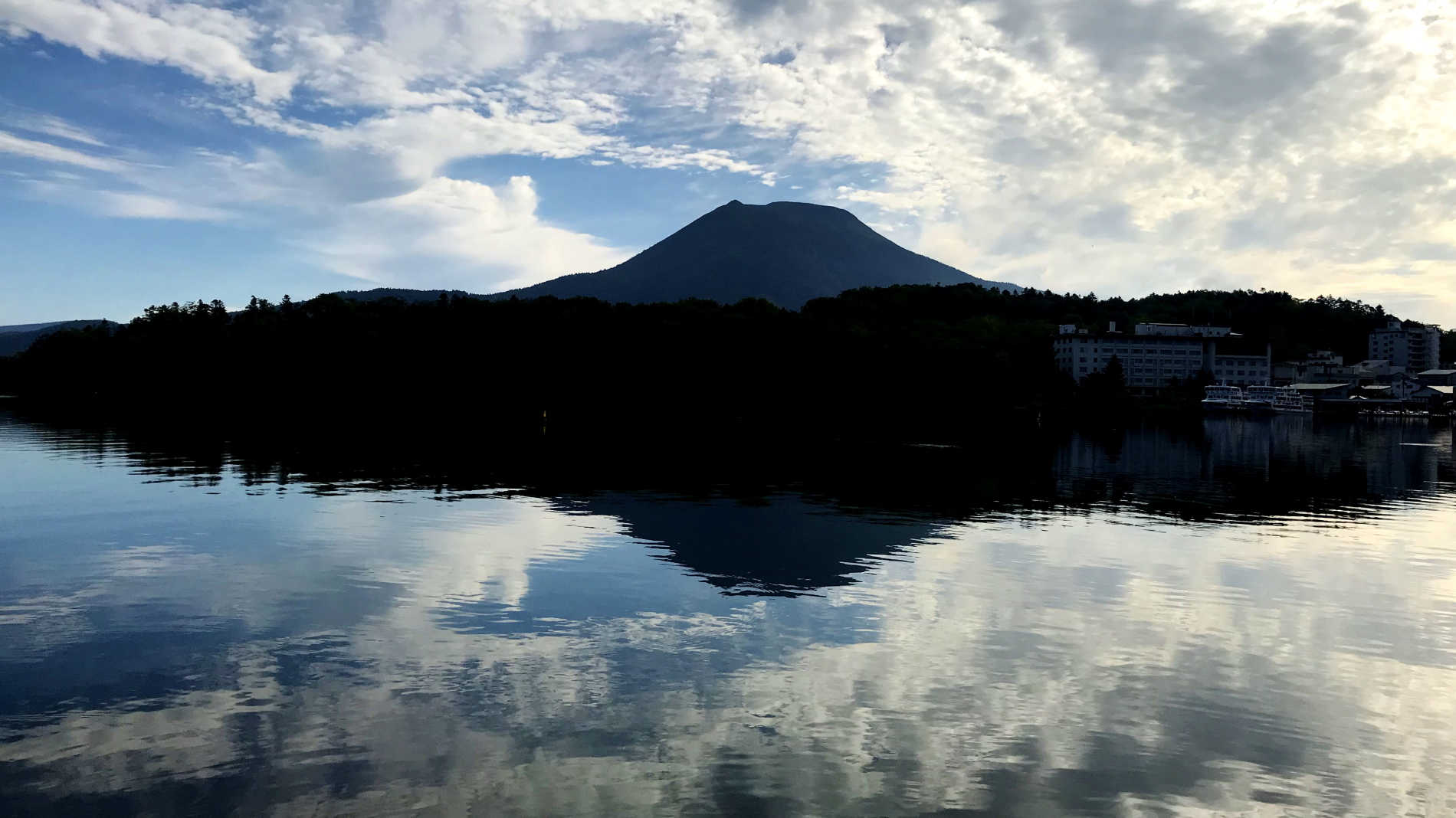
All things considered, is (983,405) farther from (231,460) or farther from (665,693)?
(665,693)

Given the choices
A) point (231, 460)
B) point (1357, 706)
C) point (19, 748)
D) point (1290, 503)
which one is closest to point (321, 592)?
point (19, 748)

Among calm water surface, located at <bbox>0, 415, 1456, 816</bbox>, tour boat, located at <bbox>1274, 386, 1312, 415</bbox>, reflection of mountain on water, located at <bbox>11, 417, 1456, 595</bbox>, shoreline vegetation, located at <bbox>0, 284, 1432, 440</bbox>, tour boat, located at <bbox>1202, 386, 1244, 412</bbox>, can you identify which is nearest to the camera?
calm water surface, located at <bbox>0, 415, 1456, 816</bbox>

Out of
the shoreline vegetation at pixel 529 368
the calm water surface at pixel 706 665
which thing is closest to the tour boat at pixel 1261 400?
the shoreline vegetation at pixel 529 368

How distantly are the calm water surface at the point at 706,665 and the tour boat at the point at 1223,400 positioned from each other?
16651 centimetres

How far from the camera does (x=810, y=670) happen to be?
610 inches

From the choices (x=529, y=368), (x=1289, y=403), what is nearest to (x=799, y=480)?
(x=529, y=368)

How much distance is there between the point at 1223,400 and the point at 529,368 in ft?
441

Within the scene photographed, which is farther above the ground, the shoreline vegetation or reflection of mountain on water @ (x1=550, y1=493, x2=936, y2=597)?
the shoreline vegetation

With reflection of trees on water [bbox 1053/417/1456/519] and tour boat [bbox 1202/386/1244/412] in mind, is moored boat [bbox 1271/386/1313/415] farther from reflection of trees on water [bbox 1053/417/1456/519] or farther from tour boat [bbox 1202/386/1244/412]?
reflection of trees on water [bbox 1053/417/1456/519]

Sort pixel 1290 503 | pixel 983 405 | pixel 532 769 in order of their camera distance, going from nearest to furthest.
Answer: pixel 532 769 < pixel 1290 503 < pixel 983 405

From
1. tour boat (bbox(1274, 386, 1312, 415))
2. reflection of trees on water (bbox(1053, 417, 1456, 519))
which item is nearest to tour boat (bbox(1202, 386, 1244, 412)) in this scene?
tour boat (bbox(1274, 386, 1312, 415))

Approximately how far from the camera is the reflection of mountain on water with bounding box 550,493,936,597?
23.0 m

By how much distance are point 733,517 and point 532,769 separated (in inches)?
828

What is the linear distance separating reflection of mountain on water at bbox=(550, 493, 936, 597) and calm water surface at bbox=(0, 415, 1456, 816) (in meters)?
0.19
